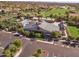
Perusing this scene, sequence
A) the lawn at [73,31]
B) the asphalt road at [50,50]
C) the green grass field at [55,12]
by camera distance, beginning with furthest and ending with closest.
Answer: the green grass field at [55,12] → the lawn at [73,31] → the asphalt road at [50,50]

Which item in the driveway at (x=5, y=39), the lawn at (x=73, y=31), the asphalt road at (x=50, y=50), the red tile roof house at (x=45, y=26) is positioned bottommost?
the asphalt road at (x=50, y=50)

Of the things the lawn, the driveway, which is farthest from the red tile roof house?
the driveway

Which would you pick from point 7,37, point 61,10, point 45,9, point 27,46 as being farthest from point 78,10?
point 7,37

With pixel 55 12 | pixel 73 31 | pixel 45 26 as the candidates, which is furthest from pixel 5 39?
pixel 73 31

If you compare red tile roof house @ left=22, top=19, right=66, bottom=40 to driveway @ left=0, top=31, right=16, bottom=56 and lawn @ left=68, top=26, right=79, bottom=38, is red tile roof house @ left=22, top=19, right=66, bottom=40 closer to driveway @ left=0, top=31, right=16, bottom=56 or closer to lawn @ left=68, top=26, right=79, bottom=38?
lawn @ left=68, top=26, right=79, bottom=38

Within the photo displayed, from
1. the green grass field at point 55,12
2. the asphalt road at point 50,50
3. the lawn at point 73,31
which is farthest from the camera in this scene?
the green grass field at point 55,12

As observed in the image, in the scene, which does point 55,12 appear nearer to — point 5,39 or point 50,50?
point 50,50

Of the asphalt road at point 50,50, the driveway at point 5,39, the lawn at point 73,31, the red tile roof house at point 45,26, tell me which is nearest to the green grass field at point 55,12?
the red tile roof house at point 45,26

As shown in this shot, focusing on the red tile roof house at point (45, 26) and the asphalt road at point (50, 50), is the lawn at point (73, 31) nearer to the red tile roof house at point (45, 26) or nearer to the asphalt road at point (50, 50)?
the red tile roof house at point (45, 26)

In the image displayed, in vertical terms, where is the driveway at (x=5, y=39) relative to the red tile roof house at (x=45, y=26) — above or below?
below
